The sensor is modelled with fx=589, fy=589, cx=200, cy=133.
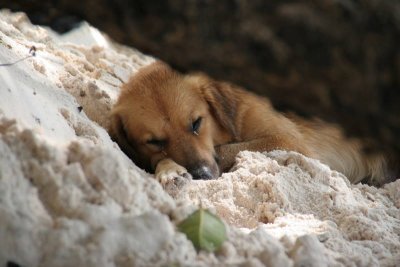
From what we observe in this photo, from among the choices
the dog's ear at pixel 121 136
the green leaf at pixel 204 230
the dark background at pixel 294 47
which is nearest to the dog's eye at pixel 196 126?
the dog's ear at pixel 121 136

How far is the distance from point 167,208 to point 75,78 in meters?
2.72

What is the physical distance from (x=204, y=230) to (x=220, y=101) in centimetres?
289

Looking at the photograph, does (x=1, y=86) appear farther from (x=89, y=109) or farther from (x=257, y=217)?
(x=89, y=109)

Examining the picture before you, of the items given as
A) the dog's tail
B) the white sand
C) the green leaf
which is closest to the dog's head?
the white sand

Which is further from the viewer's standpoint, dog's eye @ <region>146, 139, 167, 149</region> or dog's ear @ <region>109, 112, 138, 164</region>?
dog's ear @ <region>109, 112, 138, 164</region>

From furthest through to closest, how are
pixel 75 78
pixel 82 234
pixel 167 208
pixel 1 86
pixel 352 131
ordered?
pixel 75 78, pixel 1 86, pixel 167 208, pixel 82 234, pixel 352 131

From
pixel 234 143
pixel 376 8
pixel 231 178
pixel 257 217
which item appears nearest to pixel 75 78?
pixel 234 143

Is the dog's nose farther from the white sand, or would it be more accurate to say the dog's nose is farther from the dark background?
the dark background

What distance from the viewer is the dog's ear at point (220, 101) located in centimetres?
479

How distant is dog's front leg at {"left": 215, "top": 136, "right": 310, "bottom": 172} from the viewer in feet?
14.6

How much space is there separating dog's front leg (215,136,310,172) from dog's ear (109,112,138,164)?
2.23 feet

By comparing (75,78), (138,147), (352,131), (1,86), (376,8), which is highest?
(376,8)

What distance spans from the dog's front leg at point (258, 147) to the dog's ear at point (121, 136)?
681mm

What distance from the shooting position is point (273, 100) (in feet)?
5.58
